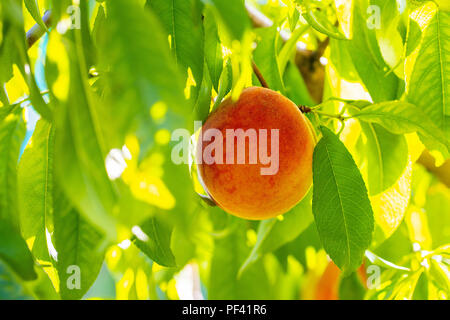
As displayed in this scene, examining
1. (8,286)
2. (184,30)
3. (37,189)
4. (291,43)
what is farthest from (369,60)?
(8,286)

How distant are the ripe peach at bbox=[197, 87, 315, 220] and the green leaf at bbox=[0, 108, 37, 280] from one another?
23 centimetres

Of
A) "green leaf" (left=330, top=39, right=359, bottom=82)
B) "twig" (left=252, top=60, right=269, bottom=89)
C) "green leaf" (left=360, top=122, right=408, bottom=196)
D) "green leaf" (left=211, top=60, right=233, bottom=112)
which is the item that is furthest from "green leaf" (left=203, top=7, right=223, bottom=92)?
"green leaf" (left=330, top=39, right=359, bottom=82)

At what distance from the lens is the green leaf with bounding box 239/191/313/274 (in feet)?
2.93

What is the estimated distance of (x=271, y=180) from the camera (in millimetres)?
705

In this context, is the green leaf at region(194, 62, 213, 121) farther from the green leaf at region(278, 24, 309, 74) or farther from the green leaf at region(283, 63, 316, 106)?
the green leaf at region(283, 63, 316, 106)

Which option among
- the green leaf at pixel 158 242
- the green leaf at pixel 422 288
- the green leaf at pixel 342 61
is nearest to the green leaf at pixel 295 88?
the green leaf at pixel 342 61

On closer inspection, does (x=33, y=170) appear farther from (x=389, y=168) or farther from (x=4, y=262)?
(x=389, y=168)

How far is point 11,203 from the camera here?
537 mm

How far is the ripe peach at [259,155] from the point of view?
70cm

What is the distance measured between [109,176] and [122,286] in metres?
0.78

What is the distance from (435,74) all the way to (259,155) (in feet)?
0.79

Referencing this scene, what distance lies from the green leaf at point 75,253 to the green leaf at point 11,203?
0.23 feet

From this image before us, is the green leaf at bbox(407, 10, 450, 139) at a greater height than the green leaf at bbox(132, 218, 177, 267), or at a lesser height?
greater
